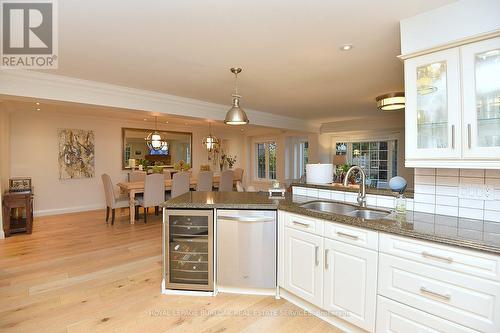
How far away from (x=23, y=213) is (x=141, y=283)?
3965 millimetres

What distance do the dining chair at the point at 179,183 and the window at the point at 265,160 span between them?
3.91 metres

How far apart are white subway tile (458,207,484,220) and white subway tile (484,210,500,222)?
0.02 metres

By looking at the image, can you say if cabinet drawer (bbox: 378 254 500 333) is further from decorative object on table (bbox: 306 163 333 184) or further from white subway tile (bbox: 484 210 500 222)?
decorative object on table (bbox: 306 163 333 184)

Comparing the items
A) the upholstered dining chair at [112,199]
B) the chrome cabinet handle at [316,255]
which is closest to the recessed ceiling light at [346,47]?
the chrome cabinet handle at [316,255]

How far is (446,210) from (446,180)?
22 cm

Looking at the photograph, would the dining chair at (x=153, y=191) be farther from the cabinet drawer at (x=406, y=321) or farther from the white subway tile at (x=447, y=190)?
the white subway tile at (x=447, y=190)

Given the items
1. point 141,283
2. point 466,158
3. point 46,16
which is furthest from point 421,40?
point 141,283

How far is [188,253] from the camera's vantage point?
8.18 feet

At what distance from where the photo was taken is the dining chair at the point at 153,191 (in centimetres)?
495

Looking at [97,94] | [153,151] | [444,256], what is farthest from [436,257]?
[153,151]

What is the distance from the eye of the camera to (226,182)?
244 inches

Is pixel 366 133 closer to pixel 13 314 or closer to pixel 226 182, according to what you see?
pixel 226 182

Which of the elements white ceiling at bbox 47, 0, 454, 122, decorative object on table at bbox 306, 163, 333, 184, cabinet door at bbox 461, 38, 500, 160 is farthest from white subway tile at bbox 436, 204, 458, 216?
white ceiling at bbox 47, 0, 454, 122

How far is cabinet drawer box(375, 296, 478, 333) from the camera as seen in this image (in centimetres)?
142
